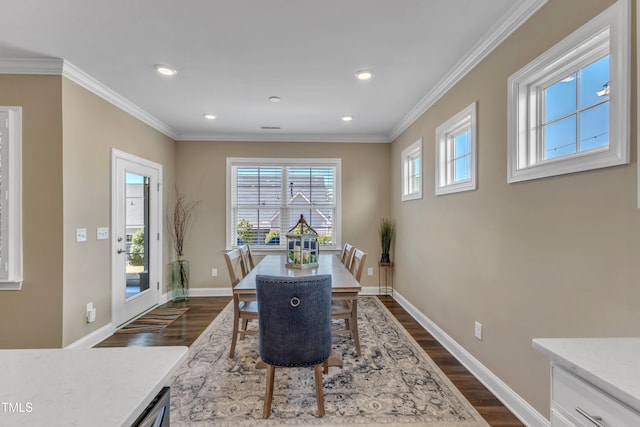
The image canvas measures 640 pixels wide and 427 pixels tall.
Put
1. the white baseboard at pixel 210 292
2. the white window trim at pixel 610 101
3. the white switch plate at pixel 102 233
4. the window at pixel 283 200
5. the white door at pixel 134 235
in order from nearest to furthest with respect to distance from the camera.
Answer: the white window trim at pixel 610 101 < the white switch plate at pixel 102 233 < the white door at pixel 134 235 < the white baseboard at pixel 210 292 < the window at pixel 283 200

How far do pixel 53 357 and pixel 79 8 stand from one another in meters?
2.10

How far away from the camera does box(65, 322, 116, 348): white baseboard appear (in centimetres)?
279

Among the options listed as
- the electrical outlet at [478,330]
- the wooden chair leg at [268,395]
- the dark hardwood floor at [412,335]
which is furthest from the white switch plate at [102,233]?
the electrical outlet at [478,330]

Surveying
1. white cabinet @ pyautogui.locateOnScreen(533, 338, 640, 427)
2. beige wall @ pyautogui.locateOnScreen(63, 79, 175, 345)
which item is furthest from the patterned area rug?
white cabinet @ pyautogui.locateOnScreen(533, 338, 640, 427)

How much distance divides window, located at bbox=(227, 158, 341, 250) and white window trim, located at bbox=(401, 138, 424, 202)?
1077mm

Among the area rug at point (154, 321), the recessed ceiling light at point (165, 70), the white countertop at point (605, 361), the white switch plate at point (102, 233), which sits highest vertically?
the recessed ceiling light at point (165, 70)

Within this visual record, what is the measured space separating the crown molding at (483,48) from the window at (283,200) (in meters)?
1.94

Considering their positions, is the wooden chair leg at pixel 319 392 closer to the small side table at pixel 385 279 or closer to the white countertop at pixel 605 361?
the white countertop at pixel 605 361

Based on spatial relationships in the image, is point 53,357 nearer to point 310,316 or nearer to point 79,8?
point 310,316

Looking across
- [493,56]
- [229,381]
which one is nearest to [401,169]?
[493,56]

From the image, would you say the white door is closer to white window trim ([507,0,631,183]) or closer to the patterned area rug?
the patterned area rug

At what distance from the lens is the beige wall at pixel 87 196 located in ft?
8.79

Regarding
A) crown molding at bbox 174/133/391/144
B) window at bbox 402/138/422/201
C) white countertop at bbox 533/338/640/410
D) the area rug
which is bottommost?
the area rug

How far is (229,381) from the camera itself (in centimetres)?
233
